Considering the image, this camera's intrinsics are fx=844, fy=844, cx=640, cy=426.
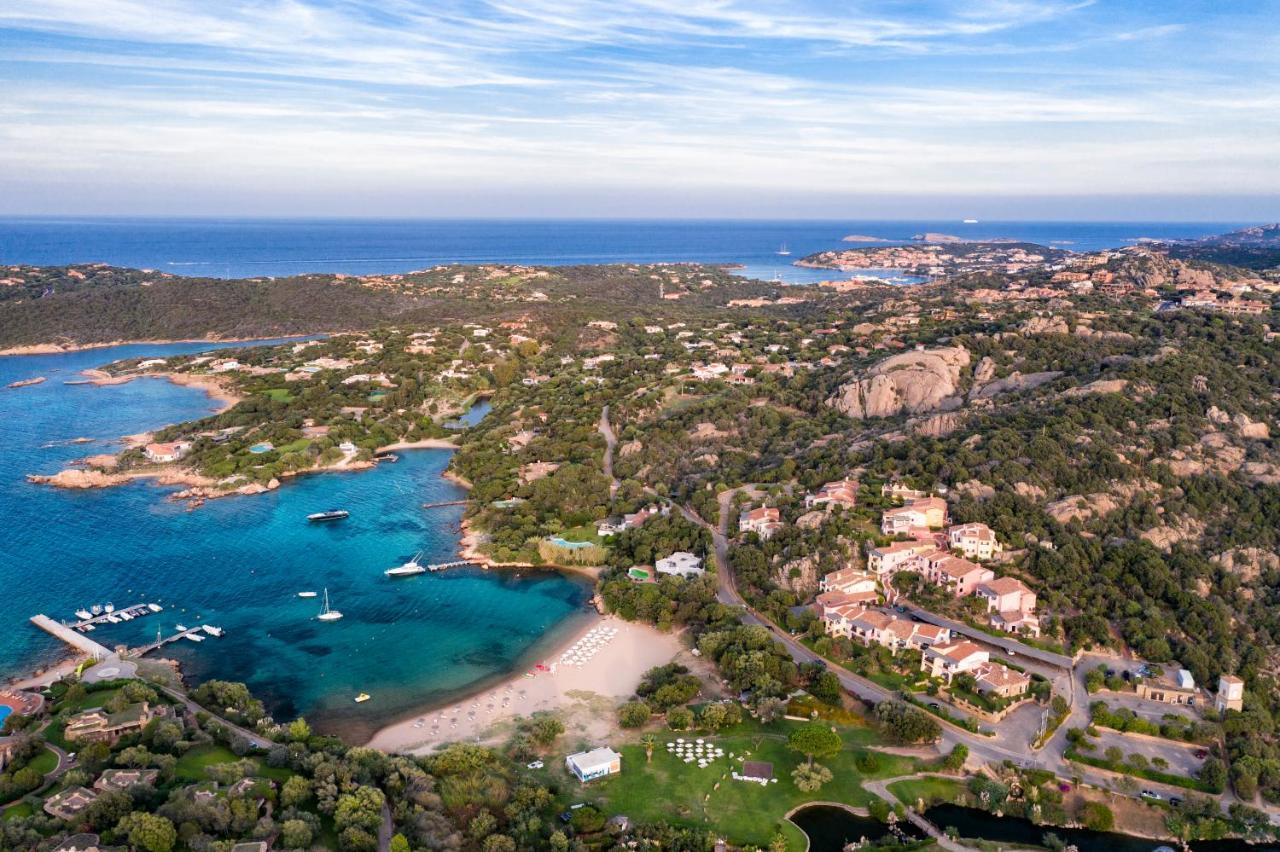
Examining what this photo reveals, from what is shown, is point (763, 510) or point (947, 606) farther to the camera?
point (763, 510)

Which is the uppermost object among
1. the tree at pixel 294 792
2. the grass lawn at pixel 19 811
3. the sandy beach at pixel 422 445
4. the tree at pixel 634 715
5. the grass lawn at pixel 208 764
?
the sandy beach at pixel 422 445

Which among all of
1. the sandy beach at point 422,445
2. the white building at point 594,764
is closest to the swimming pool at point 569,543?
the white building at point 594,764

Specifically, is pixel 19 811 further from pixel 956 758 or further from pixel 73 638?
pixel 956 758

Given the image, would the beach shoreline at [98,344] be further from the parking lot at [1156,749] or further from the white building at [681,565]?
the parking lot at [1156,749]

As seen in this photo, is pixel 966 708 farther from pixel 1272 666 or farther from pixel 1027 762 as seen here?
pixel 1272 666

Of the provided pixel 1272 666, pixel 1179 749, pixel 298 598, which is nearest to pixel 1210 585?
pixel 1272 666

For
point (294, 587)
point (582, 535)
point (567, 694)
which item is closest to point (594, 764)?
point (567, 694)
